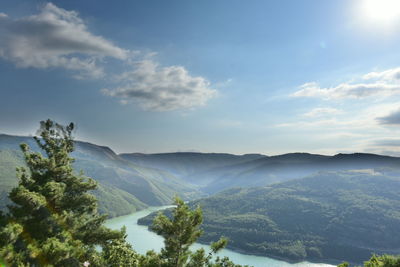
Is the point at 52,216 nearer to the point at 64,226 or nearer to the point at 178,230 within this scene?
the point at 64,226

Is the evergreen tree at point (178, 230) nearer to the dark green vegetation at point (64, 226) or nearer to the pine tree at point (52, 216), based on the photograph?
the dark green vegetation at point (64, 226)

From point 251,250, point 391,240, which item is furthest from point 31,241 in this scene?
point 391,240

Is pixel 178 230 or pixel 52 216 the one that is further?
pixel 52 216

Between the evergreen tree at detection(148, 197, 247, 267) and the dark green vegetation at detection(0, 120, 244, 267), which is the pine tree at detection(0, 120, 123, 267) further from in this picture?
the evergreen tree at detection(148, 197, 247, 267)

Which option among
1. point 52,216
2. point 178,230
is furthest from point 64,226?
point 178,230

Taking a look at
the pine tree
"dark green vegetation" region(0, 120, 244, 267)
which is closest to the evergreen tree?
"dark green vegetation" region(0, 120, 244, 267)

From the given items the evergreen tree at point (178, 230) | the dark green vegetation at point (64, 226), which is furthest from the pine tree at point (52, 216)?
the evergreen tree at point (178, 230)
